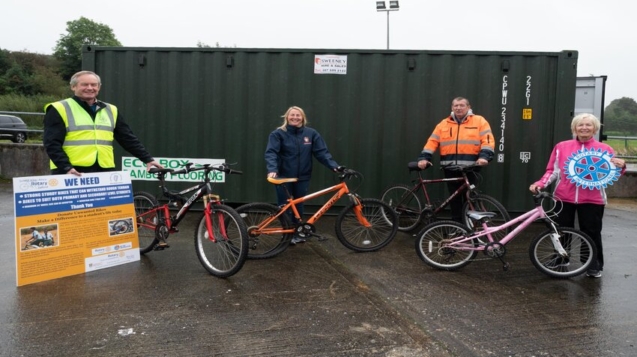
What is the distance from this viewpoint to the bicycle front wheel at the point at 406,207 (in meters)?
6.20

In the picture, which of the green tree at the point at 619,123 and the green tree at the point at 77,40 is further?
the green tree at the point at 77,40

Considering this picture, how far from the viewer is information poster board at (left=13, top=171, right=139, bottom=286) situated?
395 centimetres

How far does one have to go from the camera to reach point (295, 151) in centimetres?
518

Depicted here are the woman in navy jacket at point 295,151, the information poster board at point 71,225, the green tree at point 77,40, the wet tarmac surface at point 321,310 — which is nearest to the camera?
the wet tarmac surface at point 321,310

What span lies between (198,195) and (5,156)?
7.97 meters

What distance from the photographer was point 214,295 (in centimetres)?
377

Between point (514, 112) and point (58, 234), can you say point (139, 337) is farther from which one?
point (514, 112)

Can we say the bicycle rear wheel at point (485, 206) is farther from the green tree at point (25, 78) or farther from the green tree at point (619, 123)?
the green tree at point (25, 78)

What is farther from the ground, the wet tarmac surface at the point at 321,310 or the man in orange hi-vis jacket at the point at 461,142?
the man in orange hi-vis jacket at the point at 461,142

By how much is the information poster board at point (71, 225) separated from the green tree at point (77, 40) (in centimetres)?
6707

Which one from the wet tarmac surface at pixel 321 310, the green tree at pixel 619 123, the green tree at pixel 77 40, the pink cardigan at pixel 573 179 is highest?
the green tree at pixel 77 40

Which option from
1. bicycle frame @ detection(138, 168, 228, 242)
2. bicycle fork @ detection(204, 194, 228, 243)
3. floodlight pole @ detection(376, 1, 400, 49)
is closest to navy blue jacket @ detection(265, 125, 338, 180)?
bicycle frame @ detection(138, 168, 228, 242)

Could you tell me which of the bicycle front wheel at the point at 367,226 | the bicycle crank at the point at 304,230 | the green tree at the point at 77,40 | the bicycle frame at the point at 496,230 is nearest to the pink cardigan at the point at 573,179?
the bicycle frame at the point at 496,230

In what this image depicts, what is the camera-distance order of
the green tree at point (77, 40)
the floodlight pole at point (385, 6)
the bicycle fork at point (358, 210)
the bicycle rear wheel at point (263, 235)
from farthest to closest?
the green tree at point (77, 40)
the floodlight pole at point (385, 6)
the bicycle fork at point (358, 210)
the bicycle rear wheel at point (263, 235)
